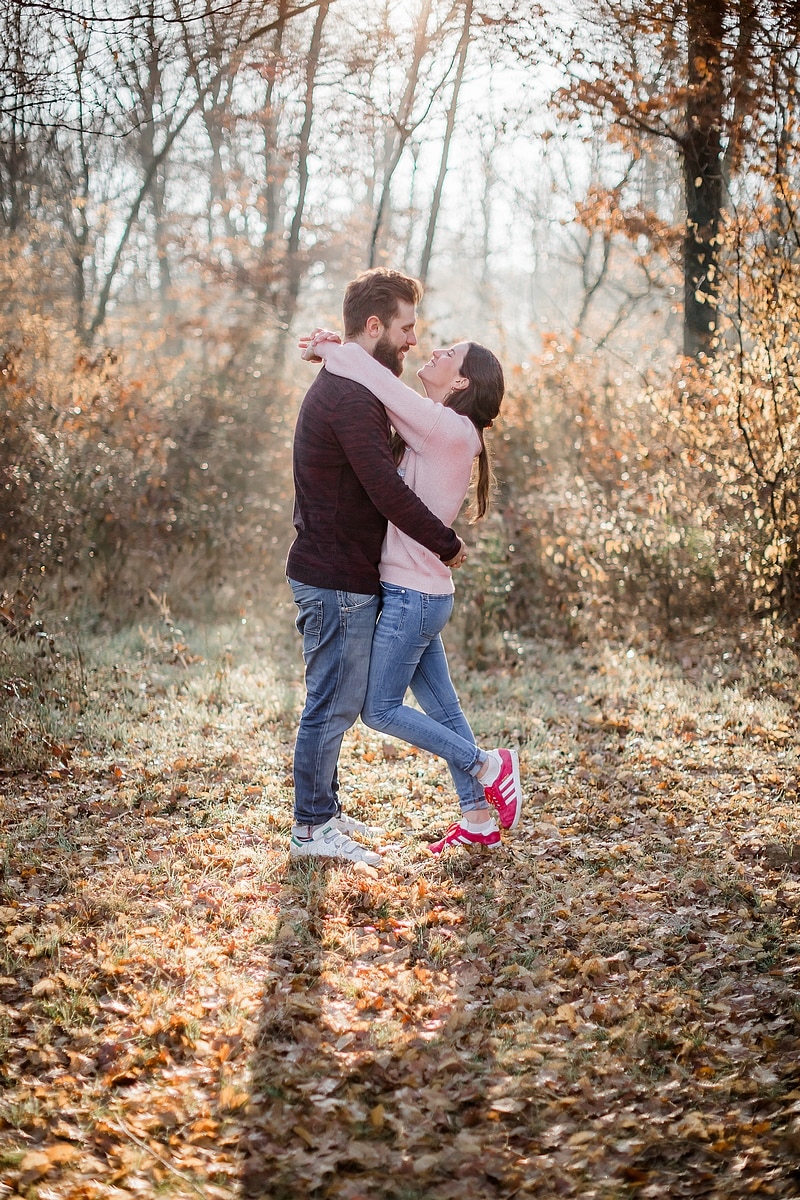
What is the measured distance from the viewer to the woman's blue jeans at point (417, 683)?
156 inches

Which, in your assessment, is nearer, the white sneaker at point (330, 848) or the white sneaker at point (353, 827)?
the white sneaker at point (330, 848)

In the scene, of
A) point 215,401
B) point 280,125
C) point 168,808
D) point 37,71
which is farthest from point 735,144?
point 280,125

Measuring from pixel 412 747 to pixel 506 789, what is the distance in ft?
6.30

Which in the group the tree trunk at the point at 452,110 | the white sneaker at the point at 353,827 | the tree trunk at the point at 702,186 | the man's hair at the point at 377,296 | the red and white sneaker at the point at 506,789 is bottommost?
the white sneaker at the point at 353,827

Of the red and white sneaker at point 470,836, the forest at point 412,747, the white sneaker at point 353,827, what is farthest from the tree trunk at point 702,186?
the white sneaker at point 353,827

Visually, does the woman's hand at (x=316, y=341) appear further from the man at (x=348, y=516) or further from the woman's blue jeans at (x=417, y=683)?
the woman's blue jeans at (x=417, y=683)

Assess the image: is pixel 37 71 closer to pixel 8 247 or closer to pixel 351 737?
pixel 351 737

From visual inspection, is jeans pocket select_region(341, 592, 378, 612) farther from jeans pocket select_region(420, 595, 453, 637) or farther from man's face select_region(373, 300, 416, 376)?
man's face select_region(373, 300, 416, 376)

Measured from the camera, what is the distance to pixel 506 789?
14.0 feet

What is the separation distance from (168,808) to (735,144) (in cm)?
555

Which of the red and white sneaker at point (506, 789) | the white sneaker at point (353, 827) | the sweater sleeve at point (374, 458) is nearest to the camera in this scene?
the sweater sleeve at point (374, 458)

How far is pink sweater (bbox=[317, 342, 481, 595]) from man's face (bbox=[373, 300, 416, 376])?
0.34ft

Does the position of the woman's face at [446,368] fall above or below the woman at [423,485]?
above

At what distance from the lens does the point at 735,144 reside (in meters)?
6.55
